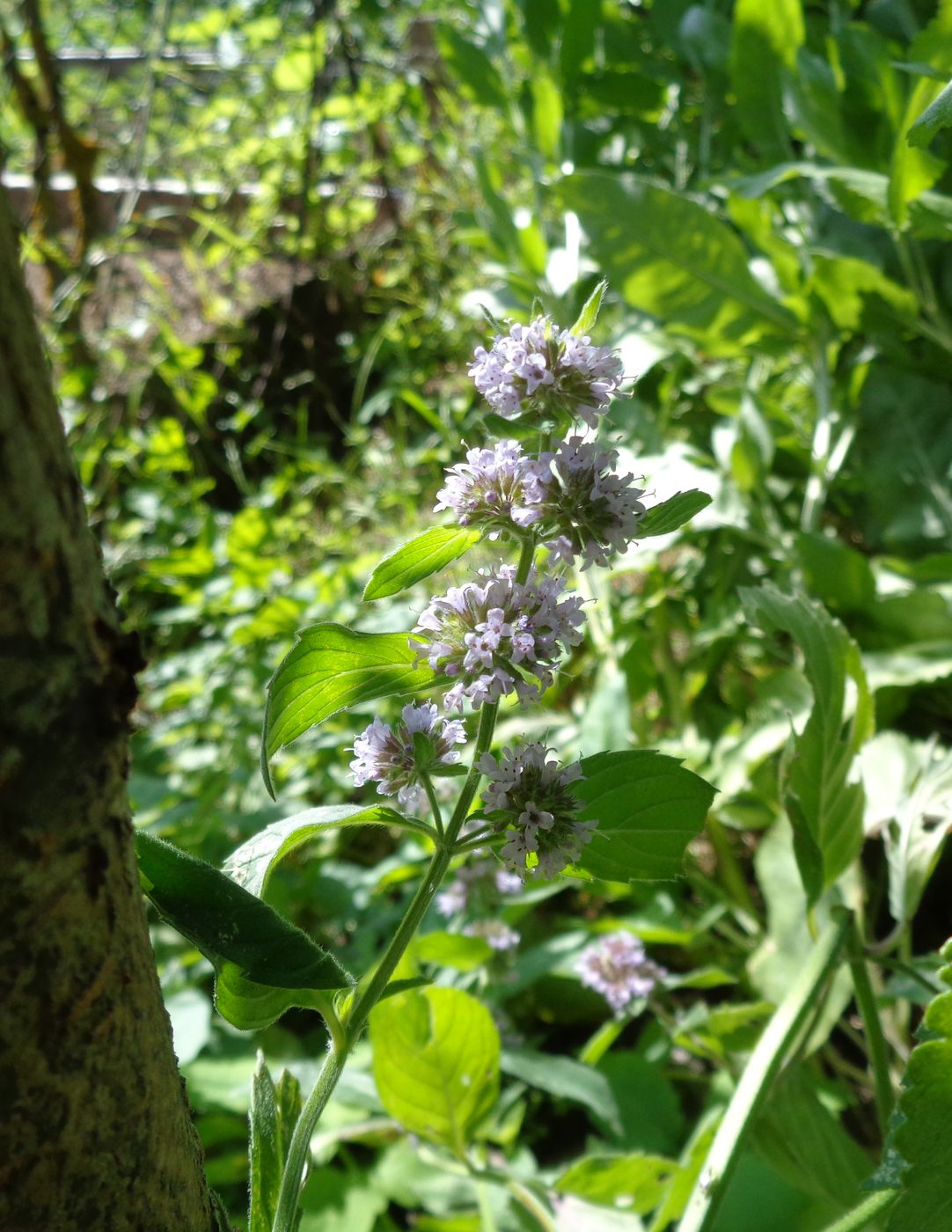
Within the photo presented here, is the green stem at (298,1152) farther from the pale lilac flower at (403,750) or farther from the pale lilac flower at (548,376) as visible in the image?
the pale lilac flower at (548,376)

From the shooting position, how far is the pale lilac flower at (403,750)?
1.84 feet

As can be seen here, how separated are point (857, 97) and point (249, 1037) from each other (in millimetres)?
1305

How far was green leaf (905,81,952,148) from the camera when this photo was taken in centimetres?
54

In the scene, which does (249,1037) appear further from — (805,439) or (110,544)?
(110,544)

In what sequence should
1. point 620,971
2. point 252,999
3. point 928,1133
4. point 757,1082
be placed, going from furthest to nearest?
1. point 620,971
2. point 757,1082
3. point 928,1133
4. point 252,999

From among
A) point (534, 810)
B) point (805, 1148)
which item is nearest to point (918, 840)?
point (805, 1148)

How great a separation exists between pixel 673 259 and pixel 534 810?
0.99 meters

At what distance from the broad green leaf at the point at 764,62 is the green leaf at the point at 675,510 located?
1.04 metres

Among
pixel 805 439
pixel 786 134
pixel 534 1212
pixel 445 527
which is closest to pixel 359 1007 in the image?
pixel 445 527

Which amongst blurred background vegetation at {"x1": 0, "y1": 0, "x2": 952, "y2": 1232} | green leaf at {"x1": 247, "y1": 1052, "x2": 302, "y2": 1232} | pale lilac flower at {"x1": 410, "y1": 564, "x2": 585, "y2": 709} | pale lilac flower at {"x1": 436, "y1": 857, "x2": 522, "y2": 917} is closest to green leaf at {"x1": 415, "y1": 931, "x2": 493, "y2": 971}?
blurred background vegetation at {"x1": 0, "y1": 0, "x2": 952, "y2": 1232}

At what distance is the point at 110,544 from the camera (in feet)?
7.96

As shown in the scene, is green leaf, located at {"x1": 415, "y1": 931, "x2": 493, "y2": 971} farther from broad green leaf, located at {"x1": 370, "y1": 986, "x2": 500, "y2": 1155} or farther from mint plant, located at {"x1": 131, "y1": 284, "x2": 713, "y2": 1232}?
mint plant, located at {"x1": 131, "y1": 284, "x2": 713, "y2": 1232}

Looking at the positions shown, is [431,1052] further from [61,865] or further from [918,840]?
[61,865]

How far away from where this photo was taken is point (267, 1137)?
531 mm
